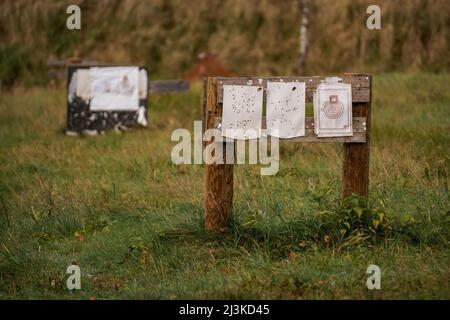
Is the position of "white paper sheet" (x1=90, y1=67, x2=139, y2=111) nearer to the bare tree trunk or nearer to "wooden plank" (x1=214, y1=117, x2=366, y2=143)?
the bare tree trunk

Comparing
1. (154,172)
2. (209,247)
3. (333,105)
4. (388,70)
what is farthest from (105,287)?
(388,70)

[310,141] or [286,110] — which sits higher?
[286,110]

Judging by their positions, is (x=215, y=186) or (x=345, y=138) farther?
(x=215, y=186)

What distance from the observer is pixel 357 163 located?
24.4ft

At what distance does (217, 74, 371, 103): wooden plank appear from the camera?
7324 millimetres

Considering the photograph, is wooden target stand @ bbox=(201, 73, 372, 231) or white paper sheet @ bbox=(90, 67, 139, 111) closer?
wooden target stand @ bbox=(201, 73, 372, 231)

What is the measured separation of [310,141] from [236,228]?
43.6 inches

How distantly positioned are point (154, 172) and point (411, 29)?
12.2 metres

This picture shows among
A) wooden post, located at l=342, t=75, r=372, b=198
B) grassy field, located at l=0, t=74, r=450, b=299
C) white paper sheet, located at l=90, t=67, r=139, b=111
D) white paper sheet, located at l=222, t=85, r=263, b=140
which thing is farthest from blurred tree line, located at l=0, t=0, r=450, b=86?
white paper sheet, located at l=222, t=85, r=263, b=140

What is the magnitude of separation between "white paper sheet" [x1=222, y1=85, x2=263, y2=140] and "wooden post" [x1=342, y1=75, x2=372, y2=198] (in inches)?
35.8

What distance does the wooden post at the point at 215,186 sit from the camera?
24.7 ft

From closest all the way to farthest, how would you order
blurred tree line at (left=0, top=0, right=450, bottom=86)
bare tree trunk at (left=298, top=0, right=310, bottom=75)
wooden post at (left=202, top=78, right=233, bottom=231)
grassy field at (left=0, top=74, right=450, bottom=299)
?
grassy field at (left=0, top=74, right=450, bottom=299)
wooden post at (left=202, top=78, right=233, bottom=231)
bare tree trunk at (left=298, top=0, right=310, bottom=75)
blurred tree line at (left=0, top=0, right=450, bottom=86)

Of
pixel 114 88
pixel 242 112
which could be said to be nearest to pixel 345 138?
pixel 242 112

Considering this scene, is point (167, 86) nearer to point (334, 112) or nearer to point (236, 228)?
point (236, 228)
